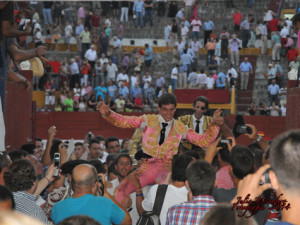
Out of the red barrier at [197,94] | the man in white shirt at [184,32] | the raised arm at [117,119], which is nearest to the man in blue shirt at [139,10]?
the man in white shirt at [184,32]

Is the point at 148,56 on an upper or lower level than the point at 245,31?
lower

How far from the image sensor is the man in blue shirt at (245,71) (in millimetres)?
24688

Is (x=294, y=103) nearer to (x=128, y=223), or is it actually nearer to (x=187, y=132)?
(x=187, y=132)

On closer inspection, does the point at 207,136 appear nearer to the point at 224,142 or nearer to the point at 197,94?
the point at 224,142

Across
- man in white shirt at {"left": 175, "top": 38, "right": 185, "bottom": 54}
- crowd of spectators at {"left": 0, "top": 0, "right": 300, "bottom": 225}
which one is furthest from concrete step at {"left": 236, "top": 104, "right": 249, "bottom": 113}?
crowd of spectators at {"left": 0, "top": 0, "right": 300, "bottom": 225}

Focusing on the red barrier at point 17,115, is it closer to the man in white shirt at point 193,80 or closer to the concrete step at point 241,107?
the man in white shirt at point 193,80

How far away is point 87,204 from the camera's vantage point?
3.94 meters

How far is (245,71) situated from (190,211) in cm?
2161

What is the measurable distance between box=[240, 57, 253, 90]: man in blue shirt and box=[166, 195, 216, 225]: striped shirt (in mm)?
21305

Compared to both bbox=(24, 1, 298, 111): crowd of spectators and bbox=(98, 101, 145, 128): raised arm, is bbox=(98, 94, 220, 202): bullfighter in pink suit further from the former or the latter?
bbox=(24, 1, 298, 111): crowd of spectators

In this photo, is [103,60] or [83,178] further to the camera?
[103,60]

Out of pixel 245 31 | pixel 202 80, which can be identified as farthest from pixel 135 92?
pixel 245 31

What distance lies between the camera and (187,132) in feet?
19.0

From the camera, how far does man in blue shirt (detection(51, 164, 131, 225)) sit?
12.9ft
